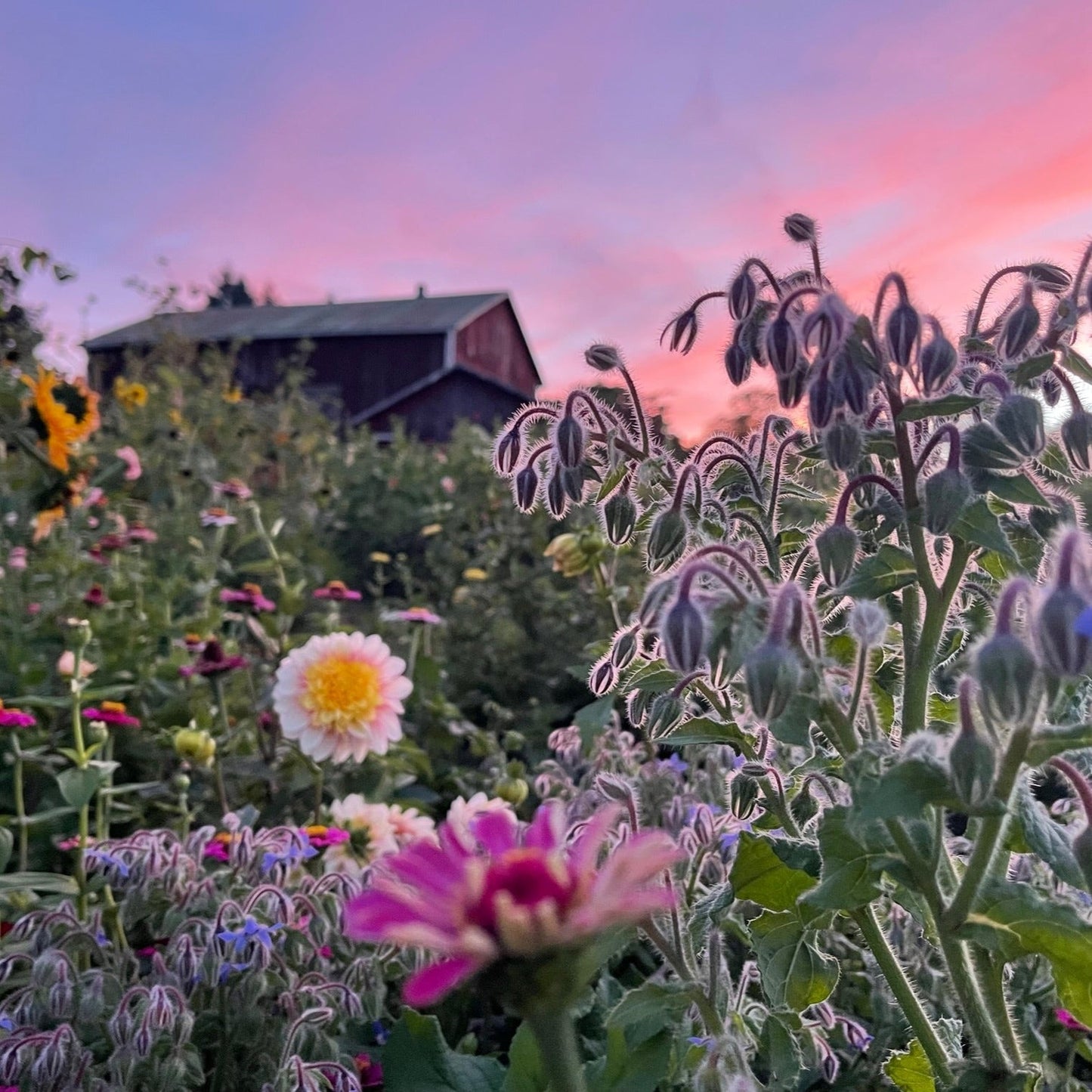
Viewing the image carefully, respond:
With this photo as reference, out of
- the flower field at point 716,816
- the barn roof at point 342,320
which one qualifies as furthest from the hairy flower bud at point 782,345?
the barn roof at point 342,320

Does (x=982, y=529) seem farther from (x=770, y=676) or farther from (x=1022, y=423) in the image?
(x=770, y=676)

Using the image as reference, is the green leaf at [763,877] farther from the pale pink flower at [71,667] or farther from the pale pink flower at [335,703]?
the pale pink flower at [71,667]

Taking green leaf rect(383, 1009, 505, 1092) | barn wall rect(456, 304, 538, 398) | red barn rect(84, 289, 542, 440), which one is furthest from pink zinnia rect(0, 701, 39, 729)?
barn wall rect(456, 304, 538, 398)

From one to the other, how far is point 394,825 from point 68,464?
207 cm

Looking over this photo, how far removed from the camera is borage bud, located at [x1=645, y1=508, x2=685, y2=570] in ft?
3.18

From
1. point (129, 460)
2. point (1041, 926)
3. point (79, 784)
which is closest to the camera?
point (1041, 926)

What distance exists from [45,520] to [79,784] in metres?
2.36

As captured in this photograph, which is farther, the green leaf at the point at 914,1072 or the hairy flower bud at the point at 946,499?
the green leaf at the point at 914,1072

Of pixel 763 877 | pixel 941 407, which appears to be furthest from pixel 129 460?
pixel 941 407

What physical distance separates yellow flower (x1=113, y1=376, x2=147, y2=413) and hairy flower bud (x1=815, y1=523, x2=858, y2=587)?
6.91 m

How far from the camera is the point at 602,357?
1.21 meters

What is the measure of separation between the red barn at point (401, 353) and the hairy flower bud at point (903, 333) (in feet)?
65.5

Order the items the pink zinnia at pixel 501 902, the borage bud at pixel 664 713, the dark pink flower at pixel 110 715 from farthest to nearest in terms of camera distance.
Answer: the dark pink flower at pixel 110 715, the borage bud at pixel 664 713, the pink zinnia at pixel 501 902

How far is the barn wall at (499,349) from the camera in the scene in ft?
77.0
